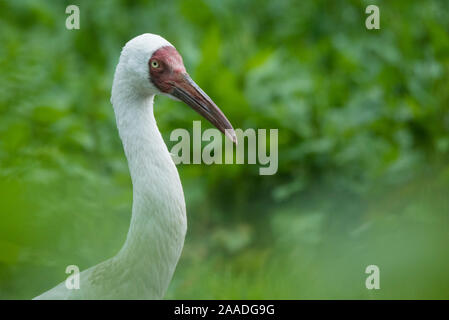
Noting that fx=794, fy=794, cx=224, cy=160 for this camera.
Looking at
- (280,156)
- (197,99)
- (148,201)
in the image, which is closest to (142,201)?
(148,201)

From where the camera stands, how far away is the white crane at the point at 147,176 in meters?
3.73

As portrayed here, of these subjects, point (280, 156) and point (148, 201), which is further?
point (280, 156)

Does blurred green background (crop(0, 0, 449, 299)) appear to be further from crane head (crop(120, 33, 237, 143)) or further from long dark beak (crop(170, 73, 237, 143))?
crane head (crop(120, 33, 237, 143))

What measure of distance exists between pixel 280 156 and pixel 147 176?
9.70ft

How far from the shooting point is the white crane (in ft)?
12.2

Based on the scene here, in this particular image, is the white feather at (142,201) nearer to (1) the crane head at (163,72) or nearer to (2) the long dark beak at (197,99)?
(1) the crane head at (163,72)

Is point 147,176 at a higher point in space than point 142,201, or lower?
higher

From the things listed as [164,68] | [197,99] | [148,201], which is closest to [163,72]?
[164,68]

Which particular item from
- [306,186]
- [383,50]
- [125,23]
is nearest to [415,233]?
[306,186]

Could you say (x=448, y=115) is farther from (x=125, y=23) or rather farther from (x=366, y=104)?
(x=125, y=23)

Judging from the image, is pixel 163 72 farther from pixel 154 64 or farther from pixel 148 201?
pixel 148 201

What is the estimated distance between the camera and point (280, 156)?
6562 mm

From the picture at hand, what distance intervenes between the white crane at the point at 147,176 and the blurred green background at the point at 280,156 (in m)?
1.23

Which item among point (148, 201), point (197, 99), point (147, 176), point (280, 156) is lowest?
point (148, 201)
